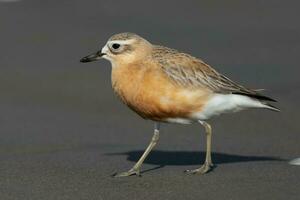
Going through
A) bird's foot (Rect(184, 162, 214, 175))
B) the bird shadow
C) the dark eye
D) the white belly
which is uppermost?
the dark eye

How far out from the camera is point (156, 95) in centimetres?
751

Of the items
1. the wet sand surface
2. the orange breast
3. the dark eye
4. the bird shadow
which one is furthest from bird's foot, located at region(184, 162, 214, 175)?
the dark eye

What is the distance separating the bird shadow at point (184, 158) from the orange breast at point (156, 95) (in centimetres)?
62

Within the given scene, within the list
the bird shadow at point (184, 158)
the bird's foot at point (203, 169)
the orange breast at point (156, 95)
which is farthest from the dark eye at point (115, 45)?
the bird's foot at point (203, 169)

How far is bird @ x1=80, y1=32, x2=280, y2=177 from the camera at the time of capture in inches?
297

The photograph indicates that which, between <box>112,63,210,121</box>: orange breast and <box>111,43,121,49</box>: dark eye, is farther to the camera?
<box>111,43,121,49</box>: dark eye

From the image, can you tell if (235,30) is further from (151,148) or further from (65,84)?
(151,148)

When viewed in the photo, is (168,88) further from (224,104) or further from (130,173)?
(130,173)

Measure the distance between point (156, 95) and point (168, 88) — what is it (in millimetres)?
131

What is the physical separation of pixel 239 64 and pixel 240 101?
12.2ft

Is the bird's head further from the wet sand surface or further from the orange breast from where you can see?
the wet sand surface

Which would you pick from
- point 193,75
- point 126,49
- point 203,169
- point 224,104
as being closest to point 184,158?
point 203,169

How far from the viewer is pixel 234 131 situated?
9.27m

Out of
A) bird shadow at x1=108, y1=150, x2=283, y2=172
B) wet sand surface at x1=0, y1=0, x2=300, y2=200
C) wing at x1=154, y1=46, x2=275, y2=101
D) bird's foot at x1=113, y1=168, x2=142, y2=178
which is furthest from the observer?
bird shadow at x1=108, y1=150, x2=283, y2=172
